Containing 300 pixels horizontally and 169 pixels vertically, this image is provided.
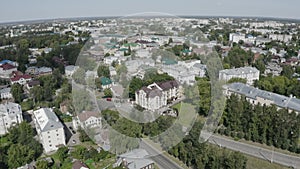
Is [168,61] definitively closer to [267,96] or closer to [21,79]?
[267,96]

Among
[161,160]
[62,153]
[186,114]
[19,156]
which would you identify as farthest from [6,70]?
[161,160]

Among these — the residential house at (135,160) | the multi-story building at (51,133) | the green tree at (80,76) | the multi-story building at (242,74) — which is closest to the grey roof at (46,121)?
the multi-story building at (51,133)

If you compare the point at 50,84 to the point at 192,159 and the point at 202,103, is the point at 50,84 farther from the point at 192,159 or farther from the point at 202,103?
the point at 192,159

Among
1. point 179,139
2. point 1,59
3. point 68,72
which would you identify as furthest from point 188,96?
point 1,59

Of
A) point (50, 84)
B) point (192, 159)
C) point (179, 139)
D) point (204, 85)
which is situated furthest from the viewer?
point (50, 84)

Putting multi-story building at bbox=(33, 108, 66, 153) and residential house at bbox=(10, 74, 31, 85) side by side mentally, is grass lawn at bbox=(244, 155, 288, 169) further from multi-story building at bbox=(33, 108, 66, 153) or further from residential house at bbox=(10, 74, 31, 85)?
residential house at bbox=(10, 74, 31, 85)
